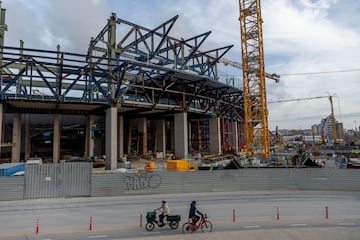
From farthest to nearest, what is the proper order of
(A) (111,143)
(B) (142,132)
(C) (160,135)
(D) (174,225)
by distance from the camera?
(C) (160,135) < (B) (142,132) < (A) (111,143) < (D) (174,225)

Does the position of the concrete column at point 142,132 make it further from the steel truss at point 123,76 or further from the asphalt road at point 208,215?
the asphalt road at point 208,215

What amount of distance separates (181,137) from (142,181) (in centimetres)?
2801

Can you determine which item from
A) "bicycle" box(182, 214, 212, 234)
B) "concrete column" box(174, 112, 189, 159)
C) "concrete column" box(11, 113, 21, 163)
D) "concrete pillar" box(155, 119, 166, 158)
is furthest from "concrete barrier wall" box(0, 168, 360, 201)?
"concrete pillar" box(155, 119, 166, 158)

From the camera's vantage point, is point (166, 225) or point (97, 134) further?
point (97, 134)

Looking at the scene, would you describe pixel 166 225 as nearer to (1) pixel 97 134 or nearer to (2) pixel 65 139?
(1) pixel 97 134

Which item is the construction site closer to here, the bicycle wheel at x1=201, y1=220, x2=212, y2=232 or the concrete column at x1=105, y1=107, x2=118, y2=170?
the concrete column at x1=105, y1=107, x2=118, y2=170

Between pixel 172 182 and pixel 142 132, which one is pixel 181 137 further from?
pixel 172 182

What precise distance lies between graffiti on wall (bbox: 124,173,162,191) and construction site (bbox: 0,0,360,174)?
27.7 ft

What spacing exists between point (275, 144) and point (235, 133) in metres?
18.6

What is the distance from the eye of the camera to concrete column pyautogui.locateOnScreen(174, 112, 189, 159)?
160ft

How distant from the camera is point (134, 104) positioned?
4228 centimetres

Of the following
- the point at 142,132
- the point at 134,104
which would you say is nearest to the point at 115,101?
the point at 134,104

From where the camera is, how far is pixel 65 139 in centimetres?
6425

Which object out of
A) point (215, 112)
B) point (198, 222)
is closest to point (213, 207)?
point (198, 222)
